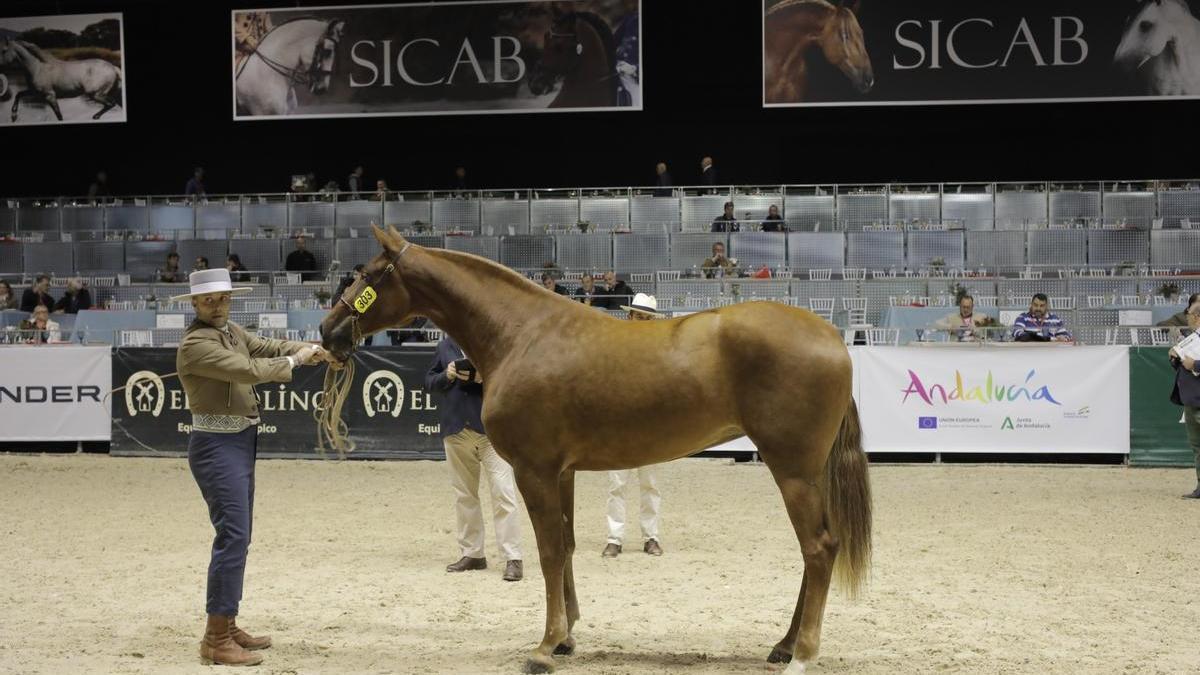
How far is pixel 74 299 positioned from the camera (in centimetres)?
1895

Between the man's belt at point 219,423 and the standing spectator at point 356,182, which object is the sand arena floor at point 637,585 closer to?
the man's belt at point 219,423

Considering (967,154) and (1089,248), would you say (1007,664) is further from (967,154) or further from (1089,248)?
(967,154)

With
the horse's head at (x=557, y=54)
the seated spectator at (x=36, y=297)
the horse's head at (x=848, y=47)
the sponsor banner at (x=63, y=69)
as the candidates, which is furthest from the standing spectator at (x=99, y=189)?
the horse's head at (x=848, y=47)

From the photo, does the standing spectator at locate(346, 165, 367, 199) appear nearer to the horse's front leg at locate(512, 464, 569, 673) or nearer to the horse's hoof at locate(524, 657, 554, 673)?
the horse's front leg at locate(512, 464, 569, 673)

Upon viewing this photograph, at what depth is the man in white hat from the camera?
586 centimetres

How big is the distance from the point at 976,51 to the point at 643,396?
671 inches

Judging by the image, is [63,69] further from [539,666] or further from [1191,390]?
[539,666]

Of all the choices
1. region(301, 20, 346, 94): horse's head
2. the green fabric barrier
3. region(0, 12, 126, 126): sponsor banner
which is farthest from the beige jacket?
region(0, 12, 126, 126): sponsor banner

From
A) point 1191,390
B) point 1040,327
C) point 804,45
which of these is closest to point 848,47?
point 804,45

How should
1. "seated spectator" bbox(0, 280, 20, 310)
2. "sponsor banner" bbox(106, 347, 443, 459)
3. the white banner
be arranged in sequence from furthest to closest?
1. "seated spectator" bbox(0, 280, 20, 310)
2. the white banner
3. "sponsor banner" bbox(106, 347, 443, 459)

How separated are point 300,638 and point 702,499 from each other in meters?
6.11

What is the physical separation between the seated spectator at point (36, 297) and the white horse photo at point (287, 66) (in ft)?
17.6

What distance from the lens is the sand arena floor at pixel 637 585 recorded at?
6.09 m

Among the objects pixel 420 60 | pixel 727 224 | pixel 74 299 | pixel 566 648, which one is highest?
pixel 420 60
